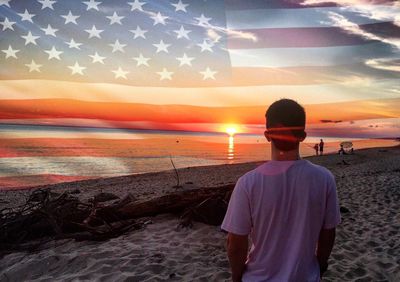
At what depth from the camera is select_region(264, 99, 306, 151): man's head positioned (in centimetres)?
238

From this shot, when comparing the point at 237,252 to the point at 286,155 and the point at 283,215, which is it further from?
the point at 286,155

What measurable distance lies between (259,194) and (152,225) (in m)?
6.30

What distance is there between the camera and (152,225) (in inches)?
326

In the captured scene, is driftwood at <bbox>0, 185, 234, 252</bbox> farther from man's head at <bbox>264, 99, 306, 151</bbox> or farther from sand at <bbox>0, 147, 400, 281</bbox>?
man's head at <bbox>264, 99, 306, 151</bbox>

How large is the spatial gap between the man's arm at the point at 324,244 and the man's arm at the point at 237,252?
0.56 metres

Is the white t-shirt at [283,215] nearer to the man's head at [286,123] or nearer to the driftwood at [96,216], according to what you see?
the man's head at [286,123]

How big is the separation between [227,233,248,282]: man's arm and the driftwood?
17.8 ft

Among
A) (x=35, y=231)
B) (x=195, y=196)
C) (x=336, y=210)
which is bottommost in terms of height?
(x=35, y=231)

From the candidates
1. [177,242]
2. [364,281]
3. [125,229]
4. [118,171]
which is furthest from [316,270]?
[118,171]

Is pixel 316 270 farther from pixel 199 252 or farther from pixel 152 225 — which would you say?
pixel 152 225

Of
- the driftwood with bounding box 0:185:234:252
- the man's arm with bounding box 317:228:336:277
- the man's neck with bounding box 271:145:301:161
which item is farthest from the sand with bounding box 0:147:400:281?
the man's neck with bounding box 271:145:301:161

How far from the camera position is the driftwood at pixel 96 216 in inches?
305

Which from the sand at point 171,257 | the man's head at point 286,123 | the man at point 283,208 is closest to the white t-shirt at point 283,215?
the man at point 283,208

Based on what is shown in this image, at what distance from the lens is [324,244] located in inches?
105
